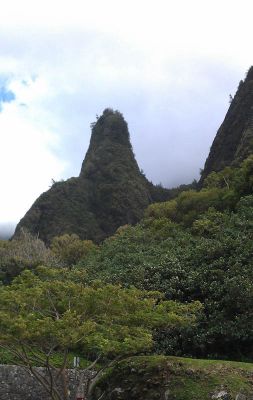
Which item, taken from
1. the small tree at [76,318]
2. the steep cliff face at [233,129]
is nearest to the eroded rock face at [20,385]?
the small tree at [76,318]

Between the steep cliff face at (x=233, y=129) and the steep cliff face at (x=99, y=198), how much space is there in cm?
1903

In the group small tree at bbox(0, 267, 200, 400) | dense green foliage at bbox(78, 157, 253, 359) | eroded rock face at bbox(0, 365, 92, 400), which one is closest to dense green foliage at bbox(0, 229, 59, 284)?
dense green foliage at bbox(78, 157, 253, 359)

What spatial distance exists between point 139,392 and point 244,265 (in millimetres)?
7436

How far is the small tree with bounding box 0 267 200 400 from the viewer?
8.98 m

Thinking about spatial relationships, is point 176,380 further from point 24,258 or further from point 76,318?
point 24,258

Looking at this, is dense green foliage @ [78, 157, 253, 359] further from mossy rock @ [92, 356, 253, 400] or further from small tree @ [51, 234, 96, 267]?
small tree @ [51, 234, 96, 267]

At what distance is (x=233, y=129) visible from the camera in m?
49.0

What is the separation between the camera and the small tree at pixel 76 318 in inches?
Answer: 353

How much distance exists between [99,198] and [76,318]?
6076 centimetres

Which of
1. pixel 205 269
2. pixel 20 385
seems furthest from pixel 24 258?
pixel 20 385

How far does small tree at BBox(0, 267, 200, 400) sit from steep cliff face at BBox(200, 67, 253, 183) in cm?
3651

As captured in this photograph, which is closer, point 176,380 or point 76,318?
point 76,318

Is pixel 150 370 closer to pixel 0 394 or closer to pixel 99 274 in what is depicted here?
pixel 0 394

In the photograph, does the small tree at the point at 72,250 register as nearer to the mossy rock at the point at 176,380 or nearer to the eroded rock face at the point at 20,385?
the eroded rock face at the point at 20,385
